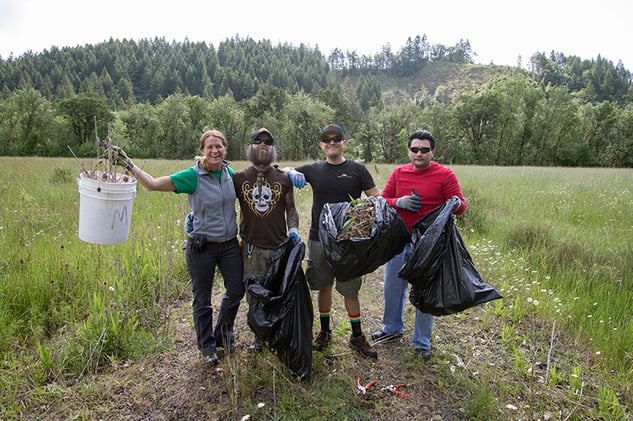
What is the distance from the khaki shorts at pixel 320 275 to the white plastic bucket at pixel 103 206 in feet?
4.49

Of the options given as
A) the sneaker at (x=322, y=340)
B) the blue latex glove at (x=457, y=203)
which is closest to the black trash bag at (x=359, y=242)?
the blue latex glove at (x=457, y=203)

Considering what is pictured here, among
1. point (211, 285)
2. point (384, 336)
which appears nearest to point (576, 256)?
point (384, 336)

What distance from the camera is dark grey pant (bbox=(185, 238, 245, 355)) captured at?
8.54 feet

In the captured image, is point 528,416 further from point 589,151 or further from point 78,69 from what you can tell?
point 78,69

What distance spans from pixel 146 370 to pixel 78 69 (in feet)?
358

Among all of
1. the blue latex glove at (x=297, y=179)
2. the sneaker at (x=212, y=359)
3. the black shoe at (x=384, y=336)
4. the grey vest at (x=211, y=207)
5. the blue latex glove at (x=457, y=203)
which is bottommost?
the sneaker at (x=212, y=359)

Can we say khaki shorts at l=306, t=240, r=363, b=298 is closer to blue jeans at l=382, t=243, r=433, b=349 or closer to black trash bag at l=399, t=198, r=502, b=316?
blue jeans at l=382, t=243, r=433, b=349

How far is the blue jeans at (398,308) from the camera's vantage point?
2.90 metres

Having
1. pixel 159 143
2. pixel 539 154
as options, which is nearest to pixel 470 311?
pixel 539 154

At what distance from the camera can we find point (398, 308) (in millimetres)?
3111

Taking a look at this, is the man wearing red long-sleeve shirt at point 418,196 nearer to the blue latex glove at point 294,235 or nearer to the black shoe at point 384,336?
the black shoe at point 384,336

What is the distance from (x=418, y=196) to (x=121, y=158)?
6.89 feet

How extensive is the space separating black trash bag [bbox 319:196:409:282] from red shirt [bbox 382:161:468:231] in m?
0.32

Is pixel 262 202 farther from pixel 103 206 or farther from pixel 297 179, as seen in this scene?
pixel 103 206
